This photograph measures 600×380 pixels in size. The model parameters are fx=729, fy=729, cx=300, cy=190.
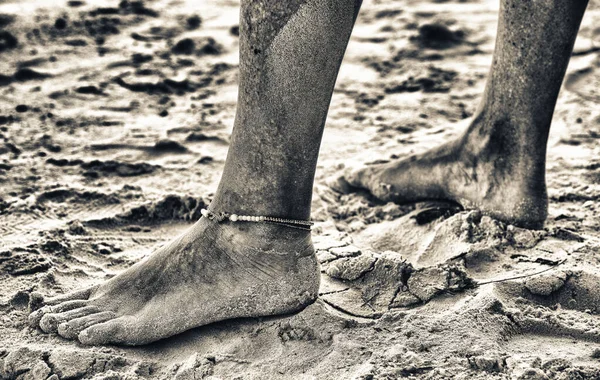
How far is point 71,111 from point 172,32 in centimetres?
107

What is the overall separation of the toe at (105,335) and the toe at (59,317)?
0.24 feet

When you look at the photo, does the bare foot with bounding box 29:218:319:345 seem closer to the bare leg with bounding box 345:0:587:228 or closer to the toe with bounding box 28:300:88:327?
the toe with bounding box 28:300:88:327

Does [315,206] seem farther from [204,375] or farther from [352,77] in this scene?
[352,77]

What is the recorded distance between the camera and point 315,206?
250cm

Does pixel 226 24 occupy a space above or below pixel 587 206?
above

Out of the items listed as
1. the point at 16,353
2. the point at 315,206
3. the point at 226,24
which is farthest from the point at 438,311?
the point at 226,24

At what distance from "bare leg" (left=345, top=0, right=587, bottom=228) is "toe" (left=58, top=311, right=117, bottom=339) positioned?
1128 mm

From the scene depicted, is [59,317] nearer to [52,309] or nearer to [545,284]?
[52,309]

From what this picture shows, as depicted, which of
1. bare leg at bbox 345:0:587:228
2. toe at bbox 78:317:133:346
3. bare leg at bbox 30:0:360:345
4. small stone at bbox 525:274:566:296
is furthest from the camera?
bare leg at bbox 345:0:587:228

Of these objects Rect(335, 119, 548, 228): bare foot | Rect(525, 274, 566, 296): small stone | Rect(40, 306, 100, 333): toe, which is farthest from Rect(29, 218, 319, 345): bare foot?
Rect(335, 119, 548, 228): bare foot

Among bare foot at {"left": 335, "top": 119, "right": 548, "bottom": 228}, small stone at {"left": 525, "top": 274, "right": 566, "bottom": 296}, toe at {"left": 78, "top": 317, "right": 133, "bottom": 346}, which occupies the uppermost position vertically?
bare foot at {"left": 335, "top": 119, "right": 548, "bottom": 228}

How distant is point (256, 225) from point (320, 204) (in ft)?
2.34

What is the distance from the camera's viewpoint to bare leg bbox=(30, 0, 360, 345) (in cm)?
166

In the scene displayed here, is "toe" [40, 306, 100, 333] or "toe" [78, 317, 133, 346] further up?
"toe" [40, 306, 100, 333]
